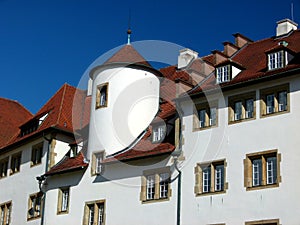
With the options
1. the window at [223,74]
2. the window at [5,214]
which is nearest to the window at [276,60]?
the window at [223,74]

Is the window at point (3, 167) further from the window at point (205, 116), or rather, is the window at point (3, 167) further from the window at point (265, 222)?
the window at point (265, 222)

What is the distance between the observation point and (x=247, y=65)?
37.4 m

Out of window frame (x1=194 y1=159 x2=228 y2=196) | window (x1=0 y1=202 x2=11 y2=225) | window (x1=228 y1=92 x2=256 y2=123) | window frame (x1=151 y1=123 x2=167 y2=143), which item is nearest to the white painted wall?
window frame (x1=151 y1=123 x2=167 y2=143)

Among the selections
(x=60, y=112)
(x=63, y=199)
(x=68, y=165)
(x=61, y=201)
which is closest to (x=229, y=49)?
(x=68, y=165)

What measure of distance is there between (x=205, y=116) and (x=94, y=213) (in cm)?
885

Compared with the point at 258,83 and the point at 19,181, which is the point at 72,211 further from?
the point at 258,83

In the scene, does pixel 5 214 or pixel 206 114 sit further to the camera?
pixel 5 214

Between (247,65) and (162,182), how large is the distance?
727cm

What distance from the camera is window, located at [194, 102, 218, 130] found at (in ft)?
117

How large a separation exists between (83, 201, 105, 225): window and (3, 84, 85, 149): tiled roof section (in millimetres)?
6280

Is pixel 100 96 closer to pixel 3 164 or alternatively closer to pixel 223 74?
pixel 223 74

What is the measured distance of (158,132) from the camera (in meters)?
38.9

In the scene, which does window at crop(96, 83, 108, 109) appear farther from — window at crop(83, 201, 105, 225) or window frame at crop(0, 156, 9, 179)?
window frame at crop(0, 156, 9, 179)

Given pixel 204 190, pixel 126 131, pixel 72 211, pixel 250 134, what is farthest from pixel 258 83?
pixel 72 211
